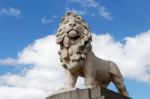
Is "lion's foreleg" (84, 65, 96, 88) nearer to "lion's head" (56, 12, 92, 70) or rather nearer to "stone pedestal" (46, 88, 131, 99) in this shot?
"lion's head" (56, 12, 92, 70)

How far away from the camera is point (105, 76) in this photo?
1099 centimetres

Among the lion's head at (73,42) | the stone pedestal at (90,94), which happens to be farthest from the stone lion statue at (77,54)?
the stone pedestal at (90,94)

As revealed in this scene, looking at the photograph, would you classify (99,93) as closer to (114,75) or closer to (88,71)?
(88,71)

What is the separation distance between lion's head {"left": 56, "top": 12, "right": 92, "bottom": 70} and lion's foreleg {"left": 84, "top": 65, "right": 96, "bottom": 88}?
0.21 metres

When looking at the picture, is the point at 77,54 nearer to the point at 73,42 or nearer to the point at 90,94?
the point at 73,42

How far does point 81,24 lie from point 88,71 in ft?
4.55

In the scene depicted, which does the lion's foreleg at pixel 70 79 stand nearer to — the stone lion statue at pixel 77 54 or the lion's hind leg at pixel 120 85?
the stone lion statue at pixel 77 54

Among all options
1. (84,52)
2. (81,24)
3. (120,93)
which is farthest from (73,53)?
(120,93)

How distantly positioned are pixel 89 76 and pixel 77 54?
0.67 m

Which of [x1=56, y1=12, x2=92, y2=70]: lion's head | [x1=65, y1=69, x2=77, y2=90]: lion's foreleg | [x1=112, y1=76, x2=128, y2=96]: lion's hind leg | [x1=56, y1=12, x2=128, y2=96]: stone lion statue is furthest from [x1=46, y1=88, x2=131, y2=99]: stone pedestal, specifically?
[x1=112, y1=76, x2=128, y2=96]: lion's hind leg

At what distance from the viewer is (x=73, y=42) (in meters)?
10.5

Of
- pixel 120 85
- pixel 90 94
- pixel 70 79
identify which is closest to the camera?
pixel 90 94

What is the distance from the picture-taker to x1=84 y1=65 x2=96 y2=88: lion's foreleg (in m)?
10.2

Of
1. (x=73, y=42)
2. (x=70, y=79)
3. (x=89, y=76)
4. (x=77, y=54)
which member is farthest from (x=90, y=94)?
(x=73, y=42)
